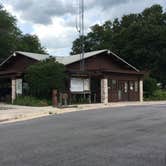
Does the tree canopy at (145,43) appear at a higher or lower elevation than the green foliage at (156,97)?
higher

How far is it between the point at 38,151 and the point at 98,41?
196 ft

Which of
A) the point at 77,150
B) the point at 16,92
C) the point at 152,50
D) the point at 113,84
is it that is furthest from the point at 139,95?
the point at 77,150

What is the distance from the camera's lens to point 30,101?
31.0m

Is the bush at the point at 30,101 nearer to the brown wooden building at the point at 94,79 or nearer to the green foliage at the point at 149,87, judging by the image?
the brown wooden building at the point at 94,79

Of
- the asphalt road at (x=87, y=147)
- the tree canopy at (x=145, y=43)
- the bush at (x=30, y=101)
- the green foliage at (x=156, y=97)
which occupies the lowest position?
the asphalt road at (x=87, y=147)

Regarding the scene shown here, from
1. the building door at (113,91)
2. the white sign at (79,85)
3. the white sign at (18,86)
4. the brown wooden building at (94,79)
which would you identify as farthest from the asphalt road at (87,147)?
the building door at (113,91)

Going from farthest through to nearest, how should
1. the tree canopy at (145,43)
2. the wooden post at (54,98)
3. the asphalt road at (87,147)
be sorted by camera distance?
the tree canopy at (145,43) → the wooden post at (54,98) → the asphalt road at (87,147)

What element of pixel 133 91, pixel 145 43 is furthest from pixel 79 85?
pixel 145 43

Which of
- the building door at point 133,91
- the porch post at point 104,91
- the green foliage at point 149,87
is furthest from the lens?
the green foliage at point 149,87

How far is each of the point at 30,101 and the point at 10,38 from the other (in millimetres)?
23070

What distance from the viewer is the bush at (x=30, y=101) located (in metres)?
30.2

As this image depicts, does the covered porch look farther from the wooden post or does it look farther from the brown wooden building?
the wooden post

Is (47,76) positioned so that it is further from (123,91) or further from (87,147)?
(87,147)

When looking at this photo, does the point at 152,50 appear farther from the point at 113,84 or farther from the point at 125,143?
the point at 125,143
